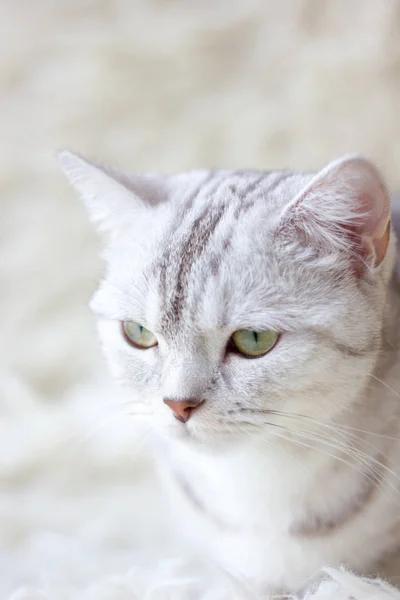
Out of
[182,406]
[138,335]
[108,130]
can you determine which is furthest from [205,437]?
[108,130]

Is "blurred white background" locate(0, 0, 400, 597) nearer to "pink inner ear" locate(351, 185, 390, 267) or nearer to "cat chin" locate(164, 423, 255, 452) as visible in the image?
"cat chin" locate(164, 423, 255, 452)

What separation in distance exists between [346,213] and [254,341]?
0.61 ft

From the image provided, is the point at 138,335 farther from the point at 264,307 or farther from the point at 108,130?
the point at 108,130

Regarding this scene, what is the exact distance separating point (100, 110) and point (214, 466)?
117 cm

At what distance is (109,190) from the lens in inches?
39.3

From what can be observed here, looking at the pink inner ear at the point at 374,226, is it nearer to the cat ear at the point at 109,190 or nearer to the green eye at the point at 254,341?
the green eye at the point at 254,341

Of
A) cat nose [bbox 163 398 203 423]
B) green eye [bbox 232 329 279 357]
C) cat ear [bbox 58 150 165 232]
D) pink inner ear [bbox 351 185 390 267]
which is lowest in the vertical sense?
cat nose [bbox 163 398 203 423]

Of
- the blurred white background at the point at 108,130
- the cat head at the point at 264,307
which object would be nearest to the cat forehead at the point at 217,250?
the cat head at the point at 264,307

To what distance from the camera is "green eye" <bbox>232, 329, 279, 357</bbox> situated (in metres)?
0.87

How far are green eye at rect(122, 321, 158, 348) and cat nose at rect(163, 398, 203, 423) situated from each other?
99mm

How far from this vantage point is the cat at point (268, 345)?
2.83 ft

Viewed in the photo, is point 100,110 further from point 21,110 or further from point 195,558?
point 195,558

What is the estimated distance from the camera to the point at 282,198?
3.08 feet

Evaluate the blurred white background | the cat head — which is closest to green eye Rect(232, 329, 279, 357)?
the cat head
